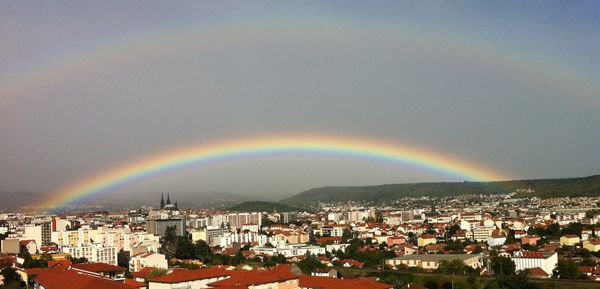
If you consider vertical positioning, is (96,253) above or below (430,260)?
above

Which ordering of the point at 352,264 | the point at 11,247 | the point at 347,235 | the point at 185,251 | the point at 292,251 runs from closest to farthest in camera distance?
the point at 352,264 < the point at 11,247 < the point at 185,251 < the point at 292,251 < the point at 347,235

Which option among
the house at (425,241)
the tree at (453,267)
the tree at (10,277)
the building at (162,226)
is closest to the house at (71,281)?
the tree at (10,277)

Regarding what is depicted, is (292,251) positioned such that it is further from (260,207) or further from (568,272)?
(260,207)

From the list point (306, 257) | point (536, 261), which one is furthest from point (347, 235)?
point (536, 261)

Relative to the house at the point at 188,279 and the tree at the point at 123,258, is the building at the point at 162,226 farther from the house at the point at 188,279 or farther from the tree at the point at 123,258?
the house at the point at 188,279

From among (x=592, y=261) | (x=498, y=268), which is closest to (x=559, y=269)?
(x=498, y=268)

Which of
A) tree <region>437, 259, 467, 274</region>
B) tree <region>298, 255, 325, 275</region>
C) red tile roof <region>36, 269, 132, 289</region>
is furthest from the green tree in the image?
tree <region>437, 259, 467, 274</region>

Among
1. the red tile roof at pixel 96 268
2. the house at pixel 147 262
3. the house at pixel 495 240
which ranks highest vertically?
the red tile roof at pixel 96 268
